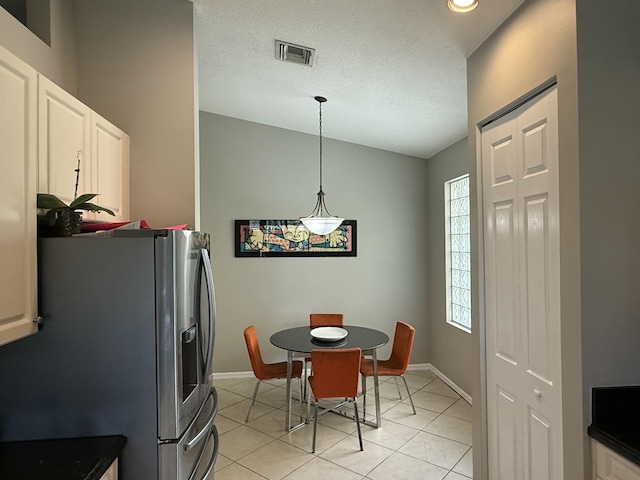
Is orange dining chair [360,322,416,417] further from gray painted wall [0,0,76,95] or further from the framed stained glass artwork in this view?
gray painted wall [0,0,76,95]

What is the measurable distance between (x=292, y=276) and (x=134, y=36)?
3.05m

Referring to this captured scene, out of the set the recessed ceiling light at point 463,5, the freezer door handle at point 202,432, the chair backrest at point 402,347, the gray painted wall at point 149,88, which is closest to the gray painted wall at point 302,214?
the chair backrest at point 402,347

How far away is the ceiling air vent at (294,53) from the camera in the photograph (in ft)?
8.68

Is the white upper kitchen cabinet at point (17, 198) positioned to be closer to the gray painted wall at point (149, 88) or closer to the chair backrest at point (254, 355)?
the gray painted wall at point (149, 88)

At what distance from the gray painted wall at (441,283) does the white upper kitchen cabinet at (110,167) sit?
314cm

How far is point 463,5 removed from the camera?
182 centimetres

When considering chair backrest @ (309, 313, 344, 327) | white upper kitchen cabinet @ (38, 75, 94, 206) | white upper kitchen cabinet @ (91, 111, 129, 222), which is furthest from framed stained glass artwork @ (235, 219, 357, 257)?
white upper kitchen cabinet @ (38, 75, 94, 206)

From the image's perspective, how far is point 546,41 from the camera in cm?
167

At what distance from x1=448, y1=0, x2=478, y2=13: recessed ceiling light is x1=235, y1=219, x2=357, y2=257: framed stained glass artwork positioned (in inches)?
125

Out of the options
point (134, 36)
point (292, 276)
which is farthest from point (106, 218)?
point (292, 276)

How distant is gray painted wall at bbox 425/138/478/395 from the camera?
159 inches

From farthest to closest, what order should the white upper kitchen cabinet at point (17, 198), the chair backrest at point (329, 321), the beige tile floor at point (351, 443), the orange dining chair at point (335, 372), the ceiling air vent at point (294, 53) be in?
the chair backrest at point (329, 321) < the orange dining chair at point (335, 372) < the beige tile floor at point (351, 443) < the ceiling air vent at point (294, 53) < the white upper kitchen cabinet at point (17, 198)

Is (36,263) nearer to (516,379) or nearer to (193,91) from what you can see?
(193,91)

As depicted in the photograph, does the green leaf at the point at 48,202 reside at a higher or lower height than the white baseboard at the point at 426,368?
higher
